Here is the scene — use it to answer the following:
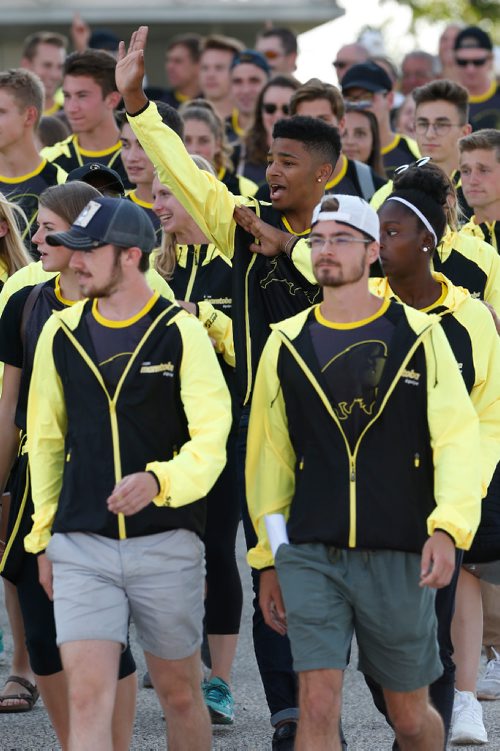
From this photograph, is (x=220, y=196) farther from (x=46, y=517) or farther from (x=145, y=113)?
(x=46, y=517)

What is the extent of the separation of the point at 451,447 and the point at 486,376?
1048mm

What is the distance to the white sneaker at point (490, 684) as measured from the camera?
27.2ft

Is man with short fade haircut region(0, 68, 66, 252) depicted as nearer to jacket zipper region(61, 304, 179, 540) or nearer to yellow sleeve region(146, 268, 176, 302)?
yellow sleeve region(146, 268, 176, 302)

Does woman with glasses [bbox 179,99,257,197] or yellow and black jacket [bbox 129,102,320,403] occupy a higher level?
woman with glasses [bbox 179,99,257,197]

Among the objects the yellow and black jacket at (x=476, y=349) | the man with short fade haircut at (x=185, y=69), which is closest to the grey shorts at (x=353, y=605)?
the yellow and black jacket at (x=476, y=349)

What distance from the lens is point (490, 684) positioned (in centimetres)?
832

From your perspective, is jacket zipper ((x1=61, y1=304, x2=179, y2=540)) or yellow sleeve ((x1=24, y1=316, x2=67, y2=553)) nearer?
jacket zipper ((x1=61, y1=304, x2=179, y2=540))

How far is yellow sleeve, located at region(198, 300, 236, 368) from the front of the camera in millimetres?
7602

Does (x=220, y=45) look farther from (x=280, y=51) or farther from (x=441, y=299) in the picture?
(x=441, y=299)

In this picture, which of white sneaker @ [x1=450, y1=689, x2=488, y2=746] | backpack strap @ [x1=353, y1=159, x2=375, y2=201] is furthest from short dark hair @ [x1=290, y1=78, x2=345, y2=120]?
white sneaker @ [x1=450, y1=689, x2=488, y2=746]

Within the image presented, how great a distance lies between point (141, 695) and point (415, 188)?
2992 millimetres

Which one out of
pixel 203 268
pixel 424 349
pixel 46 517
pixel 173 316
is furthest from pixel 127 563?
pixel 203 268

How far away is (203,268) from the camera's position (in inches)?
313

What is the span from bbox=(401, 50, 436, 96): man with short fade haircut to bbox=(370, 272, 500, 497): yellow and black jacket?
877 centimetres
